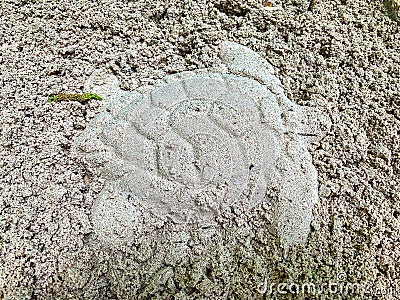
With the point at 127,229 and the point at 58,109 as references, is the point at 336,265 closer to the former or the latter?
the point at 127,229

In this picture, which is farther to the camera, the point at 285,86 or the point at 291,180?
the point at 285,86

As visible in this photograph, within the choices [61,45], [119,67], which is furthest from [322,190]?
[61,45]

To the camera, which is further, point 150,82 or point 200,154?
point 150,82
